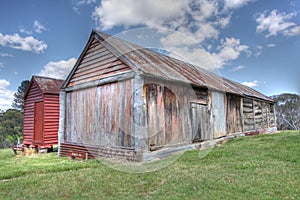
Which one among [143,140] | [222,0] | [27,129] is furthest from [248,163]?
[27,129]

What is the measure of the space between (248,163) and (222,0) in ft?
30.9

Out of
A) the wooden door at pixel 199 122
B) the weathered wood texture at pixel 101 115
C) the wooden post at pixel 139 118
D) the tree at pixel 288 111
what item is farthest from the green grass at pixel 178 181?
the tree at pixel 288 111

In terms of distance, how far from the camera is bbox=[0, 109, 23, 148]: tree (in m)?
20.6

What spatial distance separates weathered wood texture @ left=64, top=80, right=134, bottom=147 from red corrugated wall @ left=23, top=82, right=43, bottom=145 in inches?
146

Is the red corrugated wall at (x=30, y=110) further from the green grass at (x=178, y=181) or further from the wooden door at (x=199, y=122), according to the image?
the wooden door at (x=199, y=122)

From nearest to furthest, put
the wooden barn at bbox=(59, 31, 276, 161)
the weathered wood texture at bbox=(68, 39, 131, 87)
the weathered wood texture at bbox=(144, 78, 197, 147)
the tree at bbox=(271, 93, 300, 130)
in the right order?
1. the wooden barn at bbox=(59, 31, 276, 161)
2. the weathered wood texture at bbox=(144, 78, 197, 147)
3. the weathered wood texture at bbox=(68, 39, 131, 87)
4. the tree at bbox=(271, 93, 300, 130)

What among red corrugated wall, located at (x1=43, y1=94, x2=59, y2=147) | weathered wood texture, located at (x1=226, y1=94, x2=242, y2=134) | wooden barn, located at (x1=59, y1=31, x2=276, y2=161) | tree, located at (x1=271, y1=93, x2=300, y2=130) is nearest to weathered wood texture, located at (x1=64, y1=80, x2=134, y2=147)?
wooden barn, located at (x1=59, y1=31, x2=276, y2=161)

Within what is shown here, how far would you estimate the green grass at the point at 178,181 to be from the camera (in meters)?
3.66

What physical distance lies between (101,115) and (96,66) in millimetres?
1935

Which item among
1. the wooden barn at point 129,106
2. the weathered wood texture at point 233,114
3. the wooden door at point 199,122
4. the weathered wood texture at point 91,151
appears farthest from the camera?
the weathered wood texture at point 233,114

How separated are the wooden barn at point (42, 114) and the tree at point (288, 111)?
20.4m

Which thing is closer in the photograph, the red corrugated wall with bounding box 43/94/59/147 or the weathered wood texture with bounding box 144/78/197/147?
the weathered wood texture with bounding box 144/78/197/147

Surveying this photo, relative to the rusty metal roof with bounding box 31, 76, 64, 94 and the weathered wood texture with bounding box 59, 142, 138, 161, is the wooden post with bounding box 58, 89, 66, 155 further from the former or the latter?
the rusty metal roof with bounding box 31, 76, 64, 94

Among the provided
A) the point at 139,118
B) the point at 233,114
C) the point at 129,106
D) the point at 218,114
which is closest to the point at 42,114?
the point at 129,106
